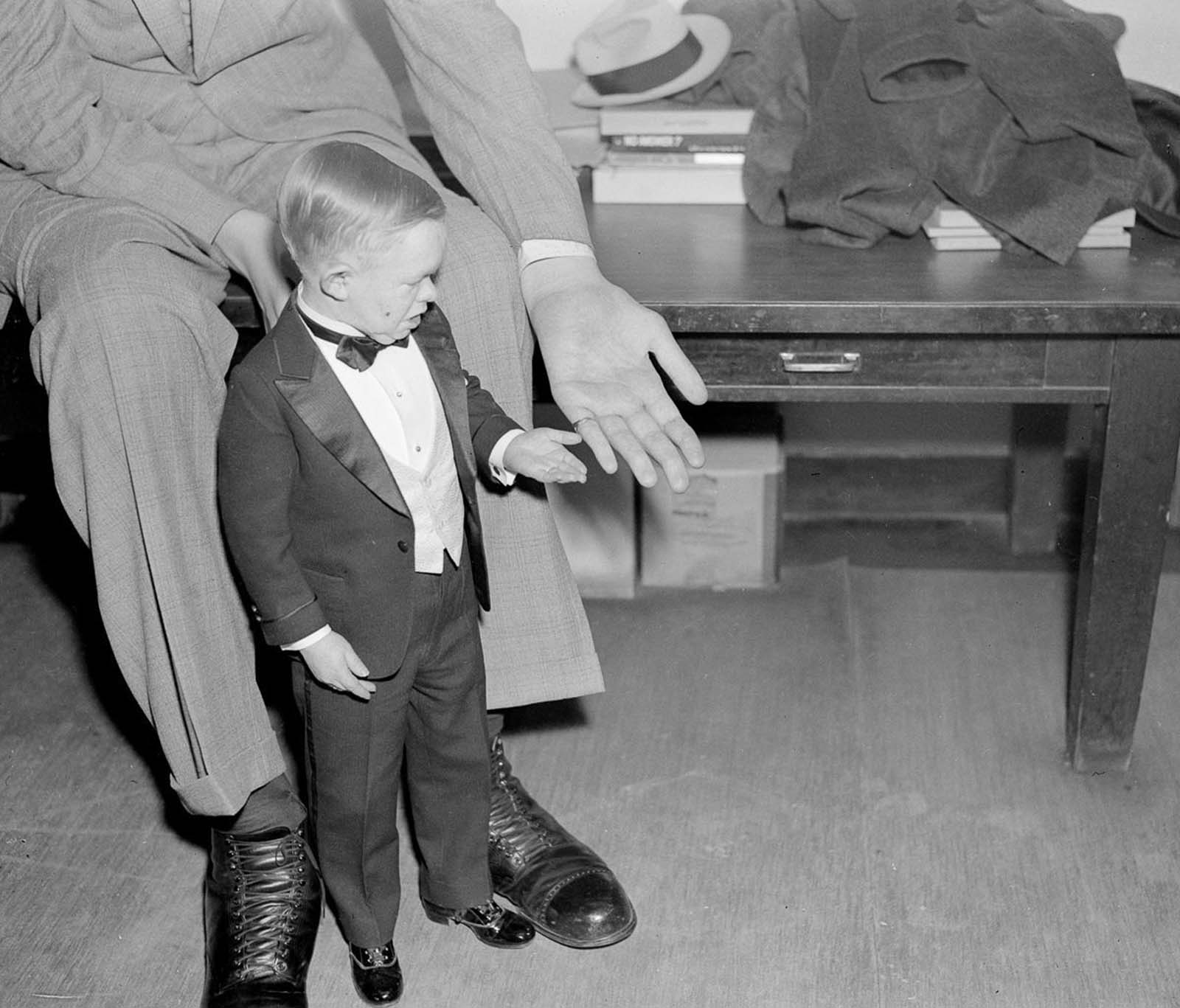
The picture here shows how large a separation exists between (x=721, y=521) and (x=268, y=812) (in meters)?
0.88

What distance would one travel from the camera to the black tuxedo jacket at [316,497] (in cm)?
114

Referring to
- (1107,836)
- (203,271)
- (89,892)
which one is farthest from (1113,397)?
(89,892)

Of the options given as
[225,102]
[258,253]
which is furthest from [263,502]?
[225,102]

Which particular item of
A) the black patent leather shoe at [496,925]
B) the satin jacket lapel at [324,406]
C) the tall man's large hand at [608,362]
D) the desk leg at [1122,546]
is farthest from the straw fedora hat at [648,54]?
the black patent leather shoe at [496,925]

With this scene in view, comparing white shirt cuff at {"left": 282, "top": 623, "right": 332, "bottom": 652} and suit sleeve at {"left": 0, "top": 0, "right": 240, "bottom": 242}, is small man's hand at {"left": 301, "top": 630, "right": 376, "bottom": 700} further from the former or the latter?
suit sleeve at {"left": 0, "top": 0, "right": 240, "bottom": 242}

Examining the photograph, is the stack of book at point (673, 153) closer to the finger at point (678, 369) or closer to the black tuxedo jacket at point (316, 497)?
the finger at point (678, 369)

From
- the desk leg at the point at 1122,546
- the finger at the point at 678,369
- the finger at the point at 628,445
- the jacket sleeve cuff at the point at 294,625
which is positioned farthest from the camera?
the desk leg at the point at 1122,546

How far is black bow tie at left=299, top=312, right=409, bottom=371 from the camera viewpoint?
1.14 m

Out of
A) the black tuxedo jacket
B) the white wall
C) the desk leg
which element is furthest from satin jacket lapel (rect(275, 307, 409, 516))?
the white wall

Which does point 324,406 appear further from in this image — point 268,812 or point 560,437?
point 268,812

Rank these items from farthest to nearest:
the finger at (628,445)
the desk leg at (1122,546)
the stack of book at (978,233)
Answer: the stack of book at (978,233) < the desk leg at (1122,546) < the finger at (628,445)

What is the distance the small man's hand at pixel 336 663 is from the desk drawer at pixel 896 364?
1.78ft

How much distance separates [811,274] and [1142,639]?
0.54 m

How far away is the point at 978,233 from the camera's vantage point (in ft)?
5.57
